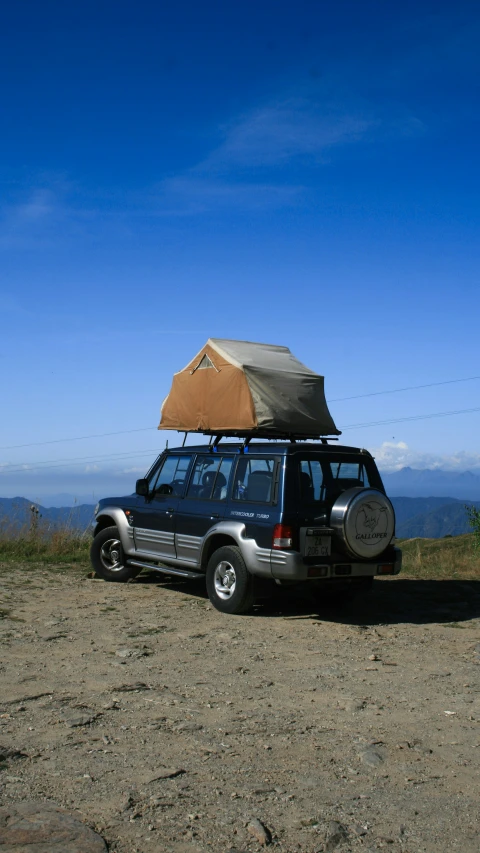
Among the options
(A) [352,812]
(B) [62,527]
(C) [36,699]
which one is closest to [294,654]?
(C) [36,699]

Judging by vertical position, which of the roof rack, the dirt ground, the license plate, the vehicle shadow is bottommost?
the dirt ground

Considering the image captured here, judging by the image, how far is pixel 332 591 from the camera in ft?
33.7

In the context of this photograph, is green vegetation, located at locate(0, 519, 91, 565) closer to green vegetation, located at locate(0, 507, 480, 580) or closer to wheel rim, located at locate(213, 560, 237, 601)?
green vegetation, located at locate(0, 507, 480, 580)

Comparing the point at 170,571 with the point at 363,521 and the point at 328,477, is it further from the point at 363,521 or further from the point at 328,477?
the point at 363,521

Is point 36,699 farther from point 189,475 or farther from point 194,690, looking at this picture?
point 189,475

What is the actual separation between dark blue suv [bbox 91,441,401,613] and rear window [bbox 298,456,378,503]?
13 millimetres

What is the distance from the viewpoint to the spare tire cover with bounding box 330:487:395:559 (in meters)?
9.05

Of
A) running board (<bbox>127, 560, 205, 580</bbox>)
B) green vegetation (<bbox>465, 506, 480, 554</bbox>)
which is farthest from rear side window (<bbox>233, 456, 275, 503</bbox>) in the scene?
green vegetation (<bbox>465, 506, 480, 554</bbox>)

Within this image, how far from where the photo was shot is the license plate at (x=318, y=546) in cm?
898

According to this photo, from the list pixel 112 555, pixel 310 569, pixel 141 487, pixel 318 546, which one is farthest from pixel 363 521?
A: pixel 112 555

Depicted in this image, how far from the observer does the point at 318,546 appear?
9.04 metres

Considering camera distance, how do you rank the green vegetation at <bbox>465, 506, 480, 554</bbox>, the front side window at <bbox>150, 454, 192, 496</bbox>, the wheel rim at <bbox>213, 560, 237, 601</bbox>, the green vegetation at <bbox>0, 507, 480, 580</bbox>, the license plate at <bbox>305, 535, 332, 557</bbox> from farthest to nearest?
the green vegetation at <bbox>465, 506, 480, 554</bbox> → the green vegetation at <bbox>0, 507, 480, 580</bbox> → the front side window at <bbox>150, 454, 192, 496</bbox> → the wheel rim at <bbox>213, 560, 237, 601</bbox> → the license plate at <bbox>305, 535, 332, 557</bbox>

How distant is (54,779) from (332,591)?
20.7 feet

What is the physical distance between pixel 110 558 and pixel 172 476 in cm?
201
